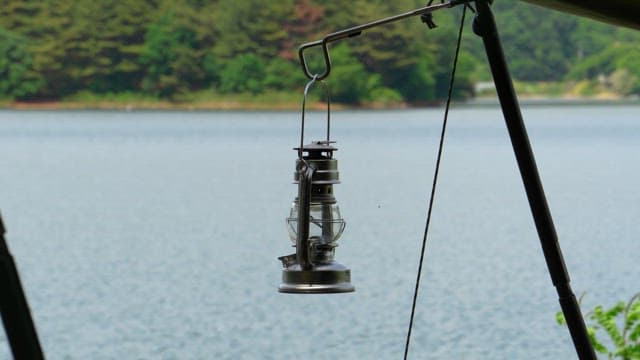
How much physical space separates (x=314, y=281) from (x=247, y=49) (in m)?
36.3

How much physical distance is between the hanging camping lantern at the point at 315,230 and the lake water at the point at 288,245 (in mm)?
10435

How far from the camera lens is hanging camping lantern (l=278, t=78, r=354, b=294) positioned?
197 cm

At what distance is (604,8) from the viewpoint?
1.58 m

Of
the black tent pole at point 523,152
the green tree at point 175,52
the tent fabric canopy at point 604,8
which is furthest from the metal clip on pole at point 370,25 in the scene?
the green tree at point 175,52

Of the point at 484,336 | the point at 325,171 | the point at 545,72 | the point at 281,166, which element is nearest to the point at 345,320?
the point at 484,336

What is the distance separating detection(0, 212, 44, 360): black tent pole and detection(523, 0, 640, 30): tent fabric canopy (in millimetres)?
729

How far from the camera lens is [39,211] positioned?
1041 inches

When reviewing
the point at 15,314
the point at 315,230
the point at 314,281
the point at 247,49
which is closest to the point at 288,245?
the point at 247,49

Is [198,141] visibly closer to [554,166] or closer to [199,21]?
[199,21]

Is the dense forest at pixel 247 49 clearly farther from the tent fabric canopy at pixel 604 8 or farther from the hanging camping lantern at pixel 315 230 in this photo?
the tent fabric canopy at pixel 604 8

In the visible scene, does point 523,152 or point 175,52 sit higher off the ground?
point 175,52

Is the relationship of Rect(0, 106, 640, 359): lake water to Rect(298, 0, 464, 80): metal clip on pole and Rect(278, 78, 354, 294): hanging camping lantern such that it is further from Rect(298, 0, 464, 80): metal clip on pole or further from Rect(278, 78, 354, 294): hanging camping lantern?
Rect(298, 0, 464, 80): metal clip on pole

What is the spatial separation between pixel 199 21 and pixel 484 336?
91.9 ft

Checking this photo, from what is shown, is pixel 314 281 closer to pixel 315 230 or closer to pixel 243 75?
pixel 315 230
